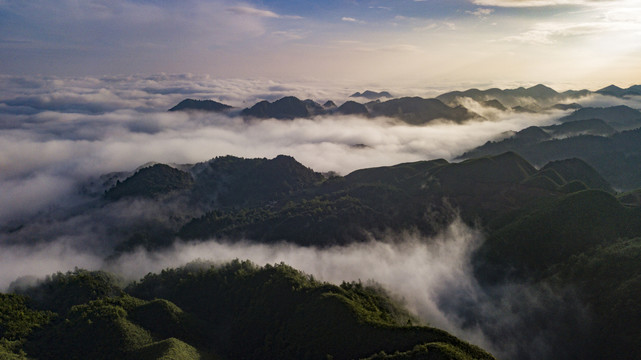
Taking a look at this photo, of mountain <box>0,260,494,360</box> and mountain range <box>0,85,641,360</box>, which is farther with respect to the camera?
mountain range <box>0,85,641,360</box>

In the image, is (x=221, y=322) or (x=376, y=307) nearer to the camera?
→ (x=376, y=307)

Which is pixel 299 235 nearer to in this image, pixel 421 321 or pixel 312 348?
pixel 421 321

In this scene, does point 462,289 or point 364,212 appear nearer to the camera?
point 462,289

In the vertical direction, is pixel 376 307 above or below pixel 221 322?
above

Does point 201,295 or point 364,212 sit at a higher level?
point 364,212

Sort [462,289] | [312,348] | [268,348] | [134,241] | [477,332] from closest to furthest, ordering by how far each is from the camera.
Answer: [312,348] < [268,348] < [477,332] < [462,289] < [134,241]

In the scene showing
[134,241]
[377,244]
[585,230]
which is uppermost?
[585,230]

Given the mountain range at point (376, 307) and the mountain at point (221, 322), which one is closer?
the mountain at point (221, 322)

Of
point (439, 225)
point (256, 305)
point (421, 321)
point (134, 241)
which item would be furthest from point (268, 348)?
point (134, 241)
